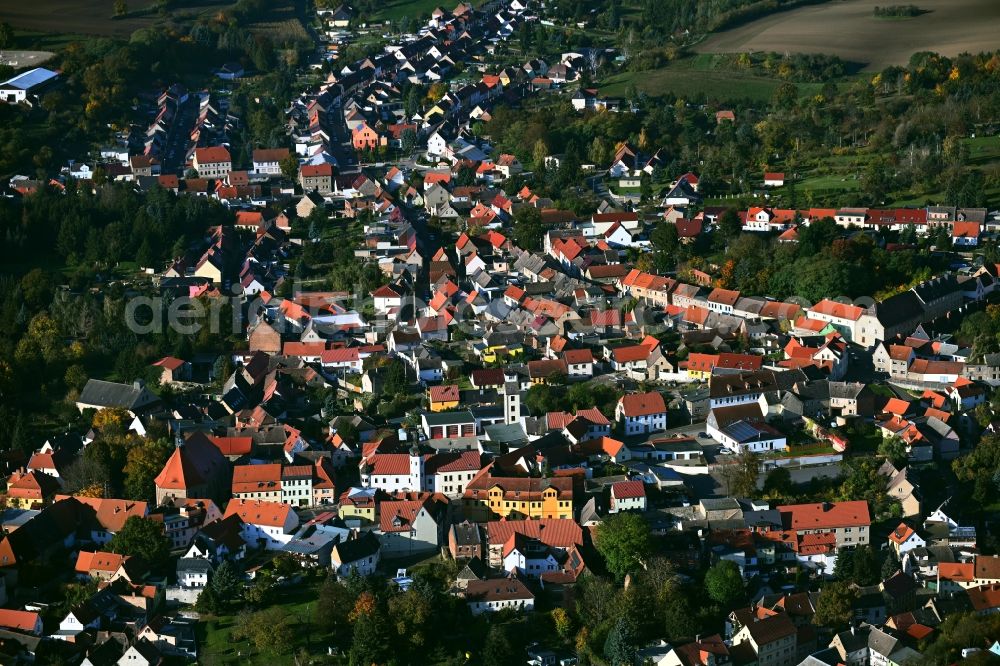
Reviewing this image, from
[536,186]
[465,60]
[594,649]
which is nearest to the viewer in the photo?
[594,649]

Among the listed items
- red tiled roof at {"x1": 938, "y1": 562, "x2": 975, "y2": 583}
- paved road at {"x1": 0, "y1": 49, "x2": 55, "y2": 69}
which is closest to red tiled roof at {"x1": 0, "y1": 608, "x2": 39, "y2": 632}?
red tiled roof at {"x1": 938, "y1": 562, "x2": 975, "y2": 583}

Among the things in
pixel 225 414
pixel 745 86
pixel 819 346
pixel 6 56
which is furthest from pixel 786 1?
pixel 225 414

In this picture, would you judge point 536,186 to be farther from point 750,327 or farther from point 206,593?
point 206,593

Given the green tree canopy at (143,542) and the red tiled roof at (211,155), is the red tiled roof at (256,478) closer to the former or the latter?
the green tree canopy at (143,542)

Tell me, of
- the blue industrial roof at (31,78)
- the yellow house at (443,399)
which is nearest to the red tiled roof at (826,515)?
the yellow house at (443,399)

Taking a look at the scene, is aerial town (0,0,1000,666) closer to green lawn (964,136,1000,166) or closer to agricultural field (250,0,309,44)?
green lawn (964,136,1000,166)

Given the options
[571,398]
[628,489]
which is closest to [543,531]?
[628,489]
